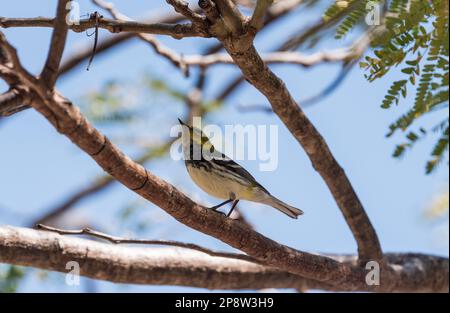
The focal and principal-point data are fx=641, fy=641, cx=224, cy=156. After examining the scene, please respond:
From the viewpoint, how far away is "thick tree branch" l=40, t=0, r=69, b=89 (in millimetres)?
2244

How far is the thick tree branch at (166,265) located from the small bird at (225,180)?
516 mm

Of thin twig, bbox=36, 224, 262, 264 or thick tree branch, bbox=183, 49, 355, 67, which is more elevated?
thick tree branch, bbox=183, 49, 355, 67

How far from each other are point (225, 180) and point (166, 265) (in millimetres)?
981

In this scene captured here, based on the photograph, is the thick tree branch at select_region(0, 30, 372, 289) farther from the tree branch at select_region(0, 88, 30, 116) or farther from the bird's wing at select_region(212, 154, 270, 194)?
the bird's wing at select_region(212, 154, 270, 194)

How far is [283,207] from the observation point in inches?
197

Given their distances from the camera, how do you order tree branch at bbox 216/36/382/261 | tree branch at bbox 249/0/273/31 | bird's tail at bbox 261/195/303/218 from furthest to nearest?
bird's tail at bbox 261/195/303/218 < tree branch at bbox 216/36/382/261 < tree branch at bbox 249/0/273/31

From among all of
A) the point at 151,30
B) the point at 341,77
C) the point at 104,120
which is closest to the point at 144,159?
the point at 104,120

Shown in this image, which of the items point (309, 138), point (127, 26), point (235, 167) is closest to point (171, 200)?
point (127, 26)

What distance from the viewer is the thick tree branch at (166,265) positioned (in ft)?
12.4

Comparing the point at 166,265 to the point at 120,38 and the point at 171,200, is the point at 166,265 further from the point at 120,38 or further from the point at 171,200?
the point at 120,38

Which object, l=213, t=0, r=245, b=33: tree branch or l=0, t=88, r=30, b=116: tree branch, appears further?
l=213, t=0, r=245, b=33: tree branch

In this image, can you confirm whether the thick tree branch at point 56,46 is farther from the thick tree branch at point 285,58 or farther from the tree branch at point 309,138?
the thick tree branch at point 285,58

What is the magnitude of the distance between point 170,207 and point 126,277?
1414mm

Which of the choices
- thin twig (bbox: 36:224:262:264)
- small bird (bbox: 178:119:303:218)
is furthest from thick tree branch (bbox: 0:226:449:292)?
thin twig (bbox: 36:224:262:264)
